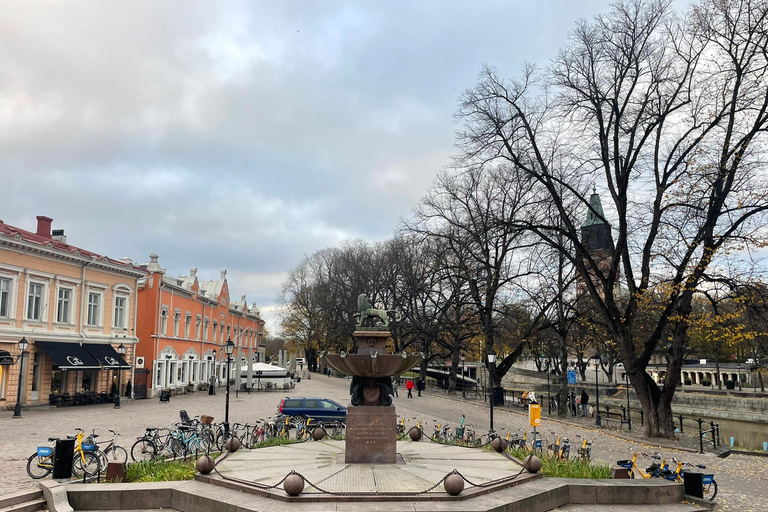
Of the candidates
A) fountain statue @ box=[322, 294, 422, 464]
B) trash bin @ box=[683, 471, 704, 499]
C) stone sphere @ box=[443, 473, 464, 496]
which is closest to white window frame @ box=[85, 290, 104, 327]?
fountain statue @ box=[322, 294, 422, 464]

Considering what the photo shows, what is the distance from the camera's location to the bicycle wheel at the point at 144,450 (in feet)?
43.7

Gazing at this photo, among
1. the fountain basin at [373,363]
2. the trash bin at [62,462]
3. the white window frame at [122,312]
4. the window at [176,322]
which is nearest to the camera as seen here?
the trash bin at [62,462]

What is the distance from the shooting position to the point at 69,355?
30.1 meters

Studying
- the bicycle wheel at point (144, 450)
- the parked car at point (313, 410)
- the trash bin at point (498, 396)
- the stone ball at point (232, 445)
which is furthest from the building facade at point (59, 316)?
the trash bin at point (498, 396)

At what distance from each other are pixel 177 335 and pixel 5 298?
18.4 meters

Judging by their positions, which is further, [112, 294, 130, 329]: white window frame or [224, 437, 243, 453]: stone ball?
[112, 294, 130, 329]: white window frame

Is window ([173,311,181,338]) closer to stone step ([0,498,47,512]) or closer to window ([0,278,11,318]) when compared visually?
window ([0,278,11,318])

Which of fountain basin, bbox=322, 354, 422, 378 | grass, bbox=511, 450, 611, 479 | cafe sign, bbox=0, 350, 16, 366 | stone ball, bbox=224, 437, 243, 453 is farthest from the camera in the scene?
cafe sign, bbox=0, 350, 16, 366

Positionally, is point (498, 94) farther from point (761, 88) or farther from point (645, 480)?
point (645, 480)

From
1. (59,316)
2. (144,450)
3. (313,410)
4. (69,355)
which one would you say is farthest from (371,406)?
(59,316)

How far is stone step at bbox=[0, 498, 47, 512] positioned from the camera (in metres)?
9.41

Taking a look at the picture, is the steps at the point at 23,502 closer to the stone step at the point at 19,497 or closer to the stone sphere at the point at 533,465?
the stone step at the point at 19,497

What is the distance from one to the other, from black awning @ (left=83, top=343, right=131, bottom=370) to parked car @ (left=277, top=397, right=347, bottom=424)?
14912 mm

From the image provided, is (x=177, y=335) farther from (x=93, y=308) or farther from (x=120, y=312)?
(x=93, y=308)
